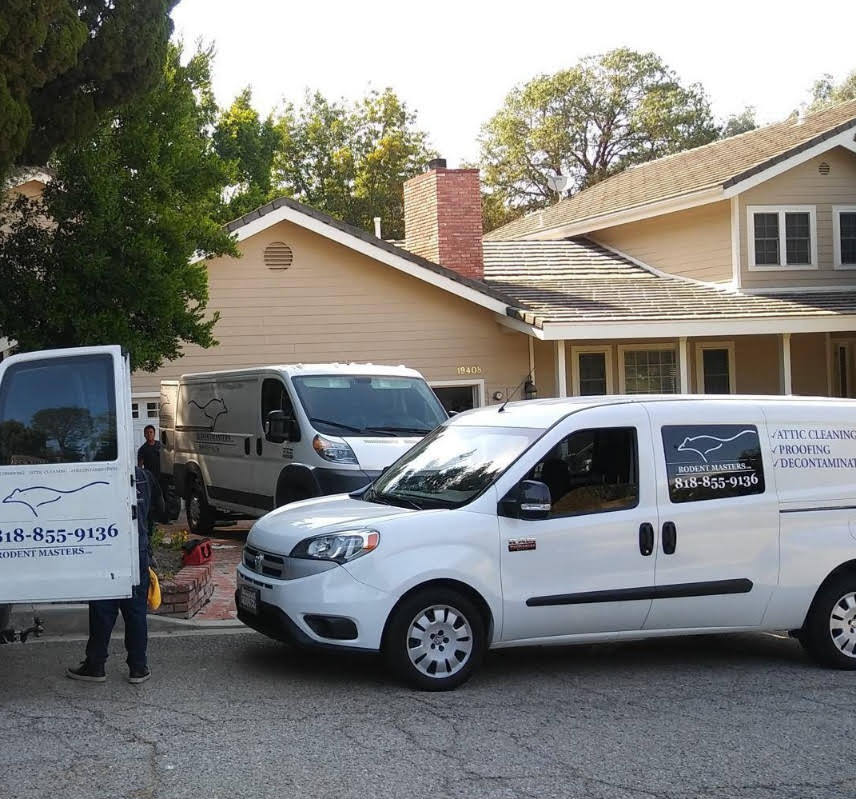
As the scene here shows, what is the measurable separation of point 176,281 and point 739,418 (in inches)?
258

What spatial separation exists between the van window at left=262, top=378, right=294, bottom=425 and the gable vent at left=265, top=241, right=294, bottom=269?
654cm

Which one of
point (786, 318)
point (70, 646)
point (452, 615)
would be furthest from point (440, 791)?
point (786, 318)

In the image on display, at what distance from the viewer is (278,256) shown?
20.7 metres

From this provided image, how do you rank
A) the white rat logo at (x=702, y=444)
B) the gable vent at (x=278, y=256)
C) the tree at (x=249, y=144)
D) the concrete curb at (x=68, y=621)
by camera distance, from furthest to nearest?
the tree at (x=249, y=144)
the gable vent at (x=278, y=256)
the concrete curb at (x=68, y=621)
the white rat logo at (x=702, y=444)

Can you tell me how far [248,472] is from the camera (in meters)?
14.8

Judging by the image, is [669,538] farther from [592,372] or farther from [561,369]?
[592,372]

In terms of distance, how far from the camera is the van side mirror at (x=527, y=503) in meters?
7.71

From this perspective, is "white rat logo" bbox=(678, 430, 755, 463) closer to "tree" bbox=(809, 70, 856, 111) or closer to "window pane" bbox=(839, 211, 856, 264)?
"window pane" bbox=(839, 211, 856, 264)

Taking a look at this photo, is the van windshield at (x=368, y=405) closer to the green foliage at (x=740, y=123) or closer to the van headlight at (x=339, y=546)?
the van headlight at (x=339, y=546)

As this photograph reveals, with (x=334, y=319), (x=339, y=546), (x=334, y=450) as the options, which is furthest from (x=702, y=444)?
(x=334, y=319)

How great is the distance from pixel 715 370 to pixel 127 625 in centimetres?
1797

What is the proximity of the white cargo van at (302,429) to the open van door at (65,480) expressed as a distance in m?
5.55

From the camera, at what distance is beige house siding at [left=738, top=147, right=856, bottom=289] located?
76.9 ft

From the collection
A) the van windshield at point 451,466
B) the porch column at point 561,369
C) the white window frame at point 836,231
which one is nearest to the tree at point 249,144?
the porch column at point 561,369
